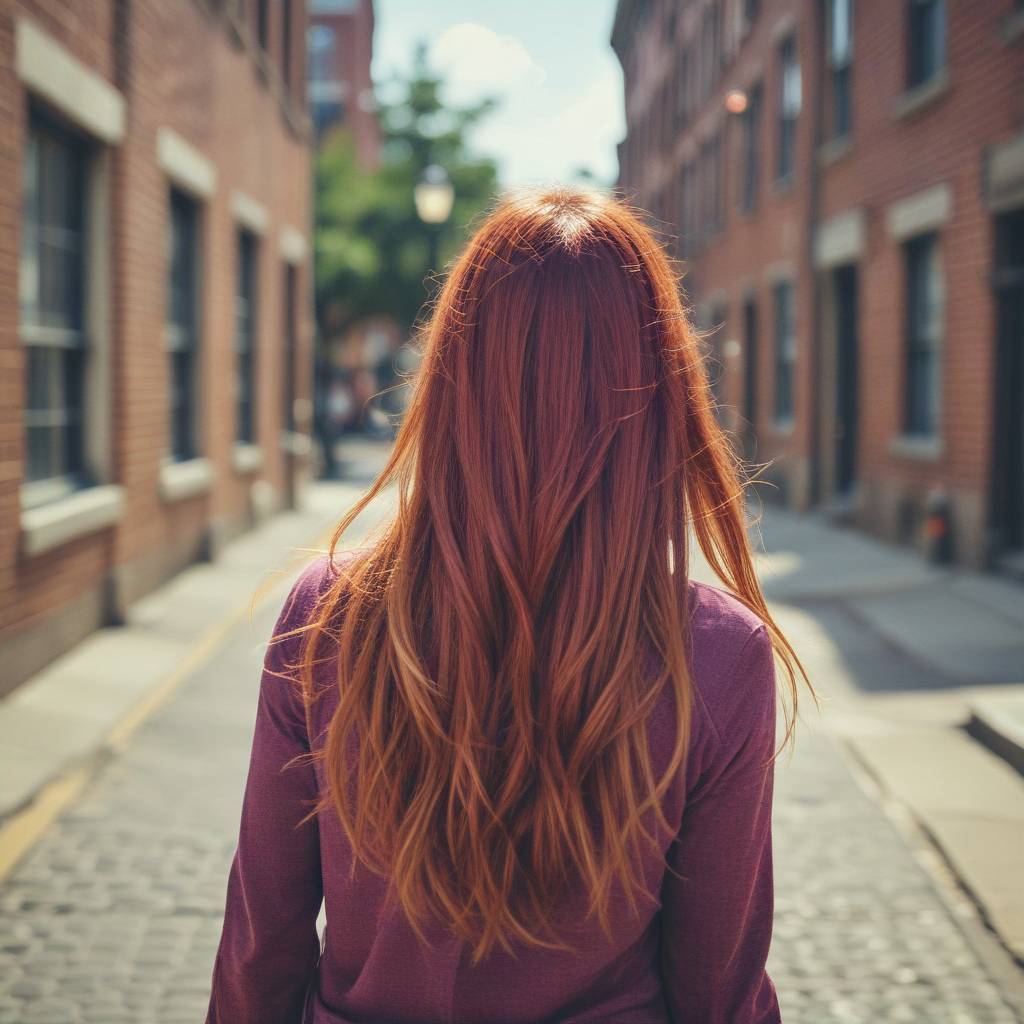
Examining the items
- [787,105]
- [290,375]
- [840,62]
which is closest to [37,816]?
[290,375]

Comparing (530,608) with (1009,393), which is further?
(1009,393)

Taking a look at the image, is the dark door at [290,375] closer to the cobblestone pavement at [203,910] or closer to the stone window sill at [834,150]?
the stone window sill at [834,150]

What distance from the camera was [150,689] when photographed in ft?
23.9

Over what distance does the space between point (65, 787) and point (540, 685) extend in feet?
15.0

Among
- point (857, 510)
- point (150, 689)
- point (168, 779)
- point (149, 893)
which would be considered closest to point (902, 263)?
point (857, 510)

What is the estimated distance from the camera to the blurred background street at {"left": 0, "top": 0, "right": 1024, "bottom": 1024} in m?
4.18

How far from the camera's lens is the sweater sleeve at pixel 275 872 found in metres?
1.56

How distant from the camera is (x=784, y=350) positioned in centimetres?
1988

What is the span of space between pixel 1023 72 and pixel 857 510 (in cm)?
612

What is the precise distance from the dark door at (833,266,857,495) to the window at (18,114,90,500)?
10943 millimetres

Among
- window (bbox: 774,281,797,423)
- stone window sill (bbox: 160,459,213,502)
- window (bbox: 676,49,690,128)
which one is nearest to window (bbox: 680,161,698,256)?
window (bbox: 676,49,690,128)

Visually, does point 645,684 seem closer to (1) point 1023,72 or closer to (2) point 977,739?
(2) point 977,739

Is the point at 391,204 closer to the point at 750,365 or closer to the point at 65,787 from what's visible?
the point at 750,365

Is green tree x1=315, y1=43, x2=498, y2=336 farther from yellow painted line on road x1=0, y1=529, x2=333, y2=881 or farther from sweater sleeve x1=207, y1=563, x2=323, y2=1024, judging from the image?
sweater sleeve x1=207, y1=563, x2=323, y2=1024
